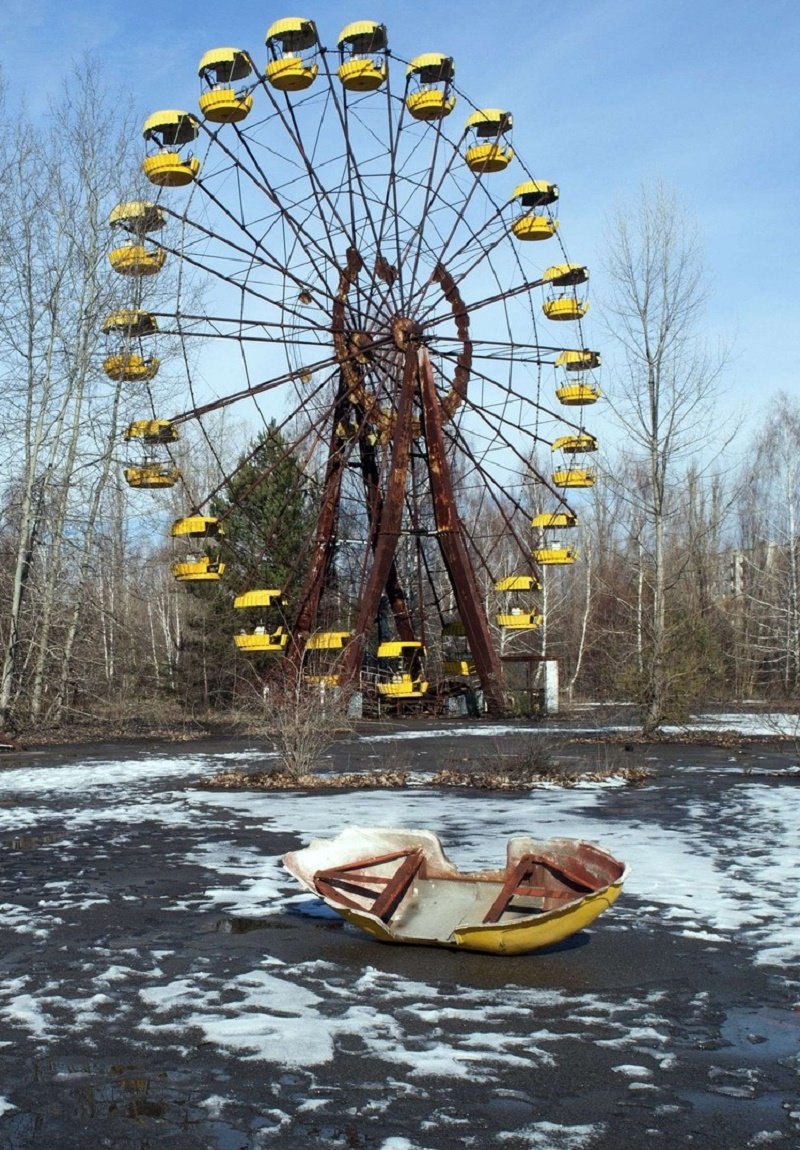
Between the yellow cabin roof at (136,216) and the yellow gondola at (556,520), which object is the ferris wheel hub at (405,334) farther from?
the yellow cabin roof at (136,216)

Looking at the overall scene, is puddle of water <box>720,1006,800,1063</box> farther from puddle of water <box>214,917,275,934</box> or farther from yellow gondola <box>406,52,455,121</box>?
yellow gondola <box>406,52,455,121</box>

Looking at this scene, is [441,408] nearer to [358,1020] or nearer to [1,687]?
[1,687]

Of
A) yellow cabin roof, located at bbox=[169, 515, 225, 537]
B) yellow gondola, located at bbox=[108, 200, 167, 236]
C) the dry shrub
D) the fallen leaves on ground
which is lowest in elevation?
the fallen leaves on ground

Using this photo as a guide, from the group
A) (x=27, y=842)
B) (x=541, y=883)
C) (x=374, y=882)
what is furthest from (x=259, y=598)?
(x=541, y=883)

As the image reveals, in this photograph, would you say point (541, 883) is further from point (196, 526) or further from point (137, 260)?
point (137, 260)


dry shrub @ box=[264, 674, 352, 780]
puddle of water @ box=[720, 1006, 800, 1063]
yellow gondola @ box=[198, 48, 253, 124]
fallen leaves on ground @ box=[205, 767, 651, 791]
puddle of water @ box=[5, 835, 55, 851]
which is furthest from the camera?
yellow gondola @ box=[198, 48, 253, 124]

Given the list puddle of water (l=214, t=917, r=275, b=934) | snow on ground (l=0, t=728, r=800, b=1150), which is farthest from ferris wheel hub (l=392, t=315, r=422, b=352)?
puddle of water (l=214, t=917, r=275, b=934)

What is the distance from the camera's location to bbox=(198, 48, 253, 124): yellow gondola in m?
27.8

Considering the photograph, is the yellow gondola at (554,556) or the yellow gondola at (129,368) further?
the yellow gondola at (554,556)

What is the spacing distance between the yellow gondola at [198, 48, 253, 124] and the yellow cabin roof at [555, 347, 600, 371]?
34.1 feet

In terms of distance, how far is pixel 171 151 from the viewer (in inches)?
1148

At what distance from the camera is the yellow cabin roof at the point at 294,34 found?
27.9 metres

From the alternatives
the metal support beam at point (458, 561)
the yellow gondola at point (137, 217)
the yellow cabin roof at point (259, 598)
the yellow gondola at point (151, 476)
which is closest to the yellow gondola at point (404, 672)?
the metal support beam at point (458, 561)

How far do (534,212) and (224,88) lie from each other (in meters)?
8.87
